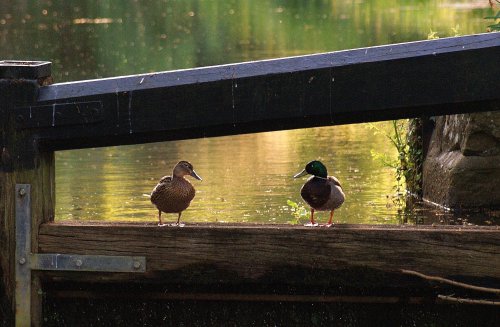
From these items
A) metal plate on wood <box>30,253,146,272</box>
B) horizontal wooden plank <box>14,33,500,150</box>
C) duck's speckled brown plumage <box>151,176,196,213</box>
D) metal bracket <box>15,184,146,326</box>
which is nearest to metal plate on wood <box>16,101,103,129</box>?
horizontal wooden plank <box>14,33,500,150</box>

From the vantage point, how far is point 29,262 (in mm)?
6082

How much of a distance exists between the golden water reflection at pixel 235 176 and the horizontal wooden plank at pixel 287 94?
4.51m

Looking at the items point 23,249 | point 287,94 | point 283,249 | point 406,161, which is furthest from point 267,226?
point 406,161

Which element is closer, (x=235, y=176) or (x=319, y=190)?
(x=319, y=190)

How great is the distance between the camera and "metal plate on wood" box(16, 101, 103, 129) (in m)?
5.93

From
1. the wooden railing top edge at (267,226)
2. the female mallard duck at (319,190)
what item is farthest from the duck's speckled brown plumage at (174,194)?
the wooden railing top edge at (267,226)

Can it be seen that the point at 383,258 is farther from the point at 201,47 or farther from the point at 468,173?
the point at 201,47

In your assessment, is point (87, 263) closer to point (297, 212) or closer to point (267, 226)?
point (267, 226)

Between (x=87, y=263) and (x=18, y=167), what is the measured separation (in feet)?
1.81

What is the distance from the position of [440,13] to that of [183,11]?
13.3m

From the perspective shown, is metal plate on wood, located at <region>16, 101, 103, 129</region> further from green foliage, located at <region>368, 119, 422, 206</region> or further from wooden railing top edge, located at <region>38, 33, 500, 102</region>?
green foliage, located at <region>368, 119, 422, 206</region>

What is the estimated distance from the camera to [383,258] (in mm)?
5824

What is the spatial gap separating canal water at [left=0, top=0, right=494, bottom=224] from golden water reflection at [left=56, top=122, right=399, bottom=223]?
0.07ft

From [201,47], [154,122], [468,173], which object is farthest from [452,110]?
[201,47]
